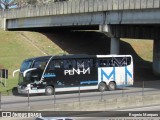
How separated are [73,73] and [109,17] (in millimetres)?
18888

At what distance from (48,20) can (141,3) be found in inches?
806

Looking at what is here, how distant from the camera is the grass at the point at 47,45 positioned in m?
63.8

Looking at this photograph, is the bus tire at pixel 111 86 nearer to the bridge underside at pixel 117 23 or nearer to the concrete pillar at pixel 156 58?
the bridge underside at pixel 117 23

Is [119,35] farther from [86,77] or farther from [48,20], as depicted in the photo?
[86,77]

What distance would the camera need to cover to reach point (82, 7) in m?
58.9

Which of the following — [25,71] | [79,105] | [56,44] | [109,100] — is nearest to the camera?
[79,105]

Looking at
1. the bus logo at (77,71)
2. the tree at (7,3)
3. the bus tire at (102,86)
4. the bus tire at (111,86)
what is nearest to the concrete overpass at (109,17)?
the bus tire at (111,86)

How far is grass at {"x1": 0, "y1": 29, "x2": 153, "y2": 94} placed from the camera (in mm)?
63844

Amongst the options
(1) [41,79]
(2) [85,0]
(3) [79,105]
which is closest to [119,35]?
(2) [85,0]

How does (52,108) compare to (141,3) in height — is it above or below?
below

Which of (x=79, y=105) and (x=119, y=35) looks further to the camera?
(x=119, y=35)

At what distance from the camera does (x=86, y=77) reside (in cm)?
3875

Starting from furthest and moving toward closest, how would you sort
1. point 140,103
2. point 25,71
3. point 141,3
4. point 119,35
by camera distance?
point 119,35, point 141,3, point 25,71, point 140,103

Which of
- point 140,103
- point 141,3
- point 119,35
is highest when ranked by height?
point 141,3
